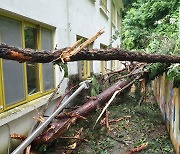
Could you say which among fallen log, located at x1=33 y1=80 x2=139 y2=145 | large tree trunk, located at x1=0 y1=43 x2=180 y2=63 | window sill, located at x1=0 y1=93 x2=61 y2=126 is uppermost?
large tree trunk, located at x1=0 y1=43 x2=180 y2=63

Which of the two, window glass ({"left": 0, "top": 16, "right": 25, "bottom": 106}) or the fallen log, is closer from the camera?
window glass ({"left": 0, "top": 16, "right": 25, "bottom": 106})

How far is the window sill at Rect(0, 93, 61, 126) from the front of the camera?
131 inches

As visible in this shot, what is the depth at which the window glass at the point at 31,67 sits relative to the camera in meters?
4.35

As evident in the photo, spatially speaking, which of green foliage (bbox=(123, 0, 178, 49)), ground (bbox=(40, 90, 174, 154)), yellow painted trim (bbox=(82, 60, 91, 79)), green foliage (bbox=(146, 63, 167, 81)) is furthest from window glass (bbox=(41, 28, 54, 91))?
A: green foliage (bbox=(123, 0, 178, 49))

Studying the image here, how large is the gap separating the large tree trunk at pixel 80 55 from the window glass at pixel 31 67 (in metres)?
2.36

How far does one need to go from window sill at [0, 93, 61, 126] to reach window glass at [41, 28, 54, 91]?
1.56ft

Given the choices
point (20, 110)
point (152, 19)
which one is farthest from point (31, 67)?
point (152, 19)

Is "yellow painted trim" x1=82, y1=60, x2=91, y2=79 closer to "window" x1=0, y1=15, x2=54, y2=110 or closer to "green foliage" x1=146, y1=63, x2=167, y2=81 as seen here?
"window" x1=0, y1=15, x2=54, y2=110

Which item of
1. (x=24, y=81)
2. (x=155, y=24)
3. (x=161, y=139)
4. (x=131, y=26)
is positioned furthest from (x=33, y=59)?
Answer: (x=131, y=26)

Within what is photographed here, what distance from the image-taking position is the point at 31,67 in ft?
14.7

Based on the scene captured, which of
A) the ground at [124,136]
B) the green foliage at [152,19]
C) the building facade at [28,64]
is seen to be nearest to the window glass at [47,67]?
the building facade at [28,64]

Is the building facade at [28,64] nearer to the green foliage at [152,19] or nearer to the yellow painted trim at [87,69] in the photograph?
the yellow painted trim at [87,69]

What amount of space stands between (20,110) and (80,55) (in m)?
2.12

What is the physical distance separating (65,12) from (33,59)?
4.44 metres
